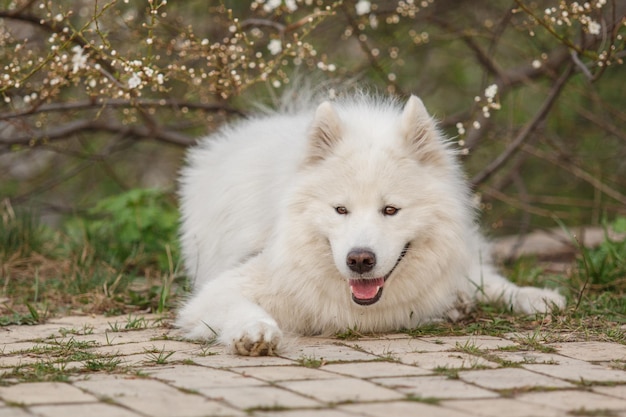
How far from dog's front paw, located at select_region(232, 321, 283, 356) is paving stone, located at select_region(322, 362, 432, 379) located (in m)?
0.33

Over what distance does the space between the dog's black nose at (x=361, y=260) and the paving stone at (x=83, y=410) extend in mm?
1502

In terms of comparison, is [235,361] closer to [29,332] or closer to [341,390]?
[341,390]

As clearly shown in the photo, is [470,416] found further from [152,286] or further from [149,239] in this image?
[149,239]

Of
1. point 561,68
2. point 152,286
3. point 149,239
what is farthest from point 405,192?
point 561,68

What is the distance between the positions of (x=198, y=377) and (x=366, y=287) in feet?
4.01

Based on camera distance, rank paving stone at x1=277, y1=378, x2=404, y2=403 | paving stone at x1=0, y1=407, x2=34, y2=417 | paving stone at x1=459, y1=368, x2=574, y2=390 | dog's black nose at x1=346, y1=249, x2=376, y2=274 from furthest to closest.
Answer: dog's black nose at x1=346, y1=249, x2=376, y2=274 < paving stone at x1=459, y1=368, x2=574, y2=390 < paving stone at x1=277, y1=378, x2=404, y2=403 < paving stone at x1=0, y1=407, x2=34, y2=417

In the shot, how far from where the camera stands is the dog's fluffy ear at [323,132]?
4.28 metres

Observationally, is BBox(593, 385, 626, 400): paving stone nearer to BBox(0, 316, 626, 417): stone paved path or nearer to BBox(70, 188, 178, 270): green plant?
BBox(0, 316, 626, 417): stone paved path

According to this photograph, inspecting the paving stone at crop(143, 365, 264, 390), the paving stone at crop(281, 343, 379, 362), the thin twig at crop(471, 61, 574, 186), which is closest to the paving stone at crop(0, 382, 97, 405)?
the paving stone at crop(143, 365, 264, 390)

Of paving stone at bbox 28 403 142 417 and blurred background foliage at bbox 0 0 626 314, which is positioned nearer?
paving stone at bbox 28 403 142 417

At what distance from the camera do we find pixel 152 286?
18.5ft

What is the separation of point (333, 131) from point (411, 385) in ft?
5.16

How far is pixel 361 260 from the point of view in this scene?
13.1ft

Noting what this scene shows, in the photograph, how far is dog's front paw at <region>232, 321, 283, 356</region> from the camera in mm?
3715
